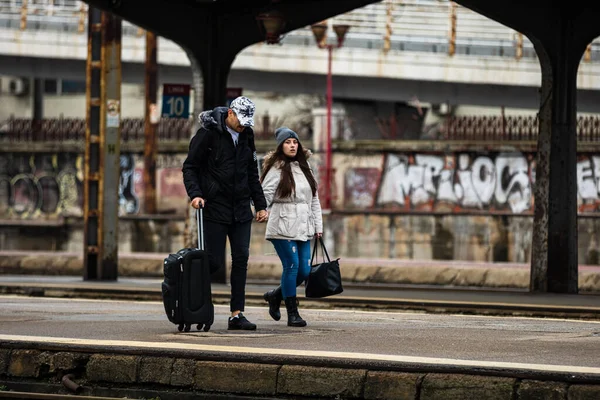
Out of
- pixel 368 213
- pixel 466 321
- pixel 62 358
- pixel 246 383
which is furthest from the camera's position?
pixel 368 213

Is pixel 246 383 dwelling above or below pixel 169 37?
below

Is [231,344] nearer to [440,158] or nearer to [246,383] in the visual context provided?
[246,383]

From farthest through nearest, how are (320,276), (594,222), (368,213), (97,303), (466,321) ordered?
(368,213), (594,222), (97,303), (466,321), (320,276)

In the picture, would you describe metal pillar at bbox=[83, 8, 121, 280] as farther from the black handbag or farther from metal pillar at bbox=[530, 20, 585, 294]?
the black handbag

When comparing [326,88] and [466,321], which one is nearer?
[466,321]

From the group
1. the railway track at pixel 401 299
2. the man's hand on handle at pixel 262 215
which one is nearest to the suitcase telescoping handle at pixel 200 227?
the man's hand on handle at pixel 262 215

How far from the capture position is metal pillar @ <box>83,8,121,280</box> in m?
23.3

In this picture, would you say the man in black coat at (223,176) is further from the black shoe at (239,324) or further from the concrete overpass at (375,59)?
the concrete overpass at (375,59)

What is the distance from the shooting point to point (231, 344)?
10695 mm

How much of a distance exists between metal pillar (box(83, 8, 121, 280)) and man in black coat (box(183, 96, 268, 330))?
458 inches

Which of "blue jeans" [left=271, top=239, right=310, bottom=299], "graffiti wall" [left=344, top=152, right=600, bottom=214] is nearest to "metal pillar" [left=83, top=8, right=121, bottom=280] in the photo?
"blue jeans" [left=271, top=239, right=310, bottom=299]

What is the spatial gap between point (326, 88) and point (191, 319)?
112 ft

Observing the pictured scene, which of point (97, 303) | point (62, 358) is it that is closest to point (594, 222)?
point (97, 303)

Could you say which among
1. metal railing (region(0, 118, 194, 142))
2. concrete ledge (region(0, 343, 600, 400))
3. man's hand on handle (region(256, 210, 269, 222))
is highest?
metal railing (region(0, 118, 194, 142))
